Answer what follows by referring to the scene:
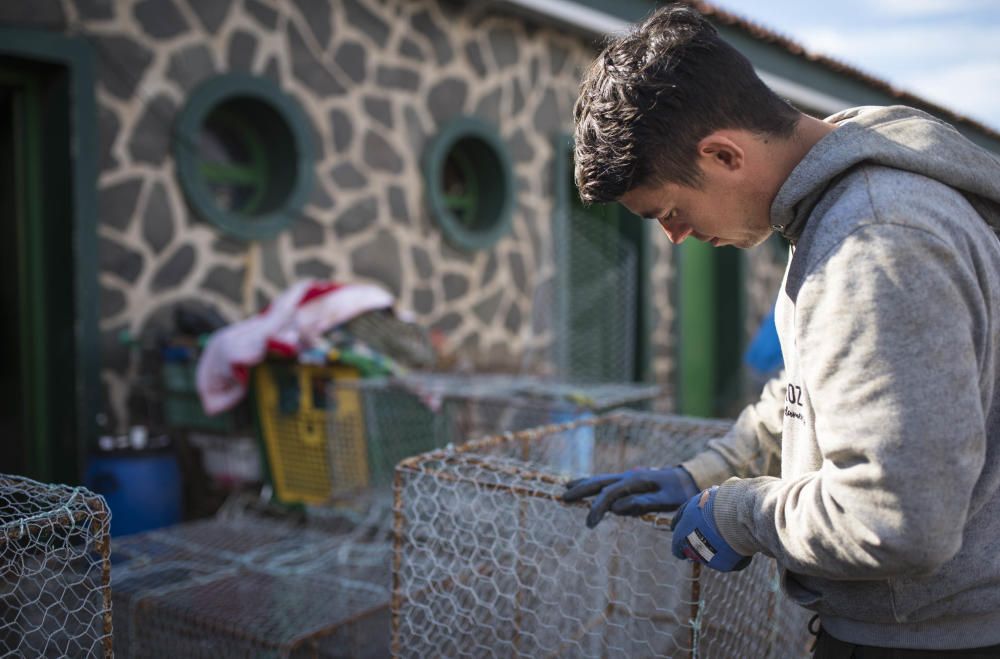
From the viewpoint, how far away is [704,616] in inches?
66.1

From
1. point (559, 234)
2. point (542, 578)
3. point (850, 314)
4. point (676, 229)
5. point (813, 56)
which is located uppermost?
point (813, 56)

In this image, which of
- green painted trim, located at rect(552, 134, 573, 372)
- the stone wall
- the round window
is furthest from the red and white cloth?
green painted trim, located at rect(552, 134, 573, 372)

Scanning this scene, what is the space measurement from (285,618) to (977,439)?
2166mm

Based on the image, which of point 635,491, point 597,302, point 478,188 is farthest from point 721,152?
point 597,302

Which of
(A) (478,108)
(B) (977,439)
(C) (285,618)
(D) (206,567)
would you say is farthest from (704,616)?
(A) (478,108)

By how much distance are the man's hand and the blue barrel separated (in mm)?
2687

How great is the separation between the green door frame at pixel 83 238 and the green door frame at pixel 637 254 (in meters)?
3.57

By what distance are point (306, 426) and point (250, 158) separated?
6.96 feet

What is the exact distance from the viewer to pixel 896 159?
116 cm

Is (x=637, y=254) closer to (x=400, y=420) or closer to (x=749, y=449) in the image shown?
(x=400, y=420)

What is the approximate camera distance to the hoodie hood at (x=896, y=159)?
116 centimetres

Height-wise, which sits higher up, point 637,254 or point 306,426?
point 637,254

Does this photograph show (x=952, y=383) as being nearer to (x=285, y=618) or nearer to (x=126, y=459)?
(x=285, y=618)

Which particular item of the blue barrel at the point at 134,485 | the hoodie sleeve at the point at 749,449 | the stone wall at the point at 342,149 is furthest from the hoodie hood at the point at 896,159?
the stone wall at the point at 342,149
